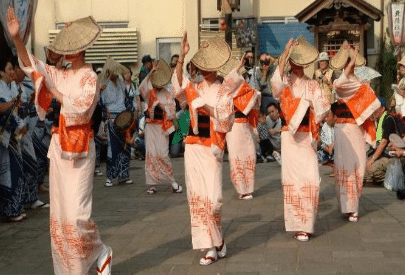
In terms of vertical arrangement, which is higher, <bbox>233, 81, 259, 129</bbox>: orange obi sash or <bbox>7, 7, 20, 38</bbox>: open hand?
<bbox>7, 7, 20, 38</bbox>: open hand

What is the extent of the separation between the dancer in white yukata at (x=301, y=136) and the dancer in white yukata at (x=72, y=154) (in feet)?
7.53

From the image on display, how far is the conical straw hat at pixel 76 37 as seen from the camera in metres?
6.75

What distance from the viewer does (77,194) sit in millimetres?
6660

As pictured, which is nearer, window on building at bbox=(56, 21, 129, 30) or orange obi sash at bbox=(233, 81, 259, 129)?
orange obi sash at bbox=(233, 81, 259, 129)

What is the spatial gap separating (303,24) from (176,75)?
14.0 metres

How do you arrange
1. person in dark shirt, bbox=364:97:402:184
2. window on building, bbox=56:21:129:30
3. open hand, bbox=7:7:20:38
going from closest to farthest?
1. open hand, bbox=7:7:20:38
2. person in dark shirt, bbox=364:97:402:184
3. window on building, bbox=56:21:129:30

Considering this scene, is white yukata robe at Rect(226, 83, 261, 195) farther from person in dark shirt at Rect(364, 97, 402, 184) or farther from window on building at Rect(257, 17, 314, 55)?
window on building at Rect(257, 17, 314, 55)

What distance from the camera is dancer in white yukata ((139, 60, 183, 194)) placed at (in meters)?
11.7

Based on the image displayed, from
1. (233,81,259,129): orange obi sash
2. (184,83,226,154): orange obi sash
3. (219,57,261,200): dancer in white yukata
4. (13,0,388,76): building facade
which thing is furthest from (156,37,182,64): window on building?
(184,83,226,154): orange obi sash

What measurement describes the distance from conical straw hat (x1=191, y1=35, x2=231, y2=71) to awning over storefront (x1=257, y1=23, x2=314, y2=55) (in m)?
13.6

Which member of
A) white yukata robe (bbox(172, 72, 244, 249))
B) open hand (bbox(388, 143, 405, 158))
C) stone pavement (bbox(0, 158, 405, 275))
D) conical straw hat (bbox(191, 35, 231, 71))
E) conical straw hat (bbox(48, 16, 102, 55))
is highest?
conical straw hat (bbox(48, 16, 102, 55))

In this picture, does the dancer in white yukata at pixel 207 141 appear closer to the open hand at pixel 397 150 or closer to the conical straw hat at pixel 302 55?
the conical straw hat at pixel 302 55

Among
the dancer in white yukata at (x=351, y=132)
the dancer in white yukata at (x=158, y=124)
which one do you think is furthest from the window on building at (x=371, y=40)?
the dancer in white yukata at (x=351, y=132)

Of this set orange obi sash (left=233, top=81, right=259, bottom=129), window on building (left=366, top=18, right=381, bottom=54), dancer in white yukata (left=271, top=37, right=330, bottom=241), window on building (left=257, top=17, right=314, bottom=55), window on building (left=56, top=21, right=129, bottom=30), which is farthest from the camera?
window on building (left=56, top=21, right=129, bottom=30)
